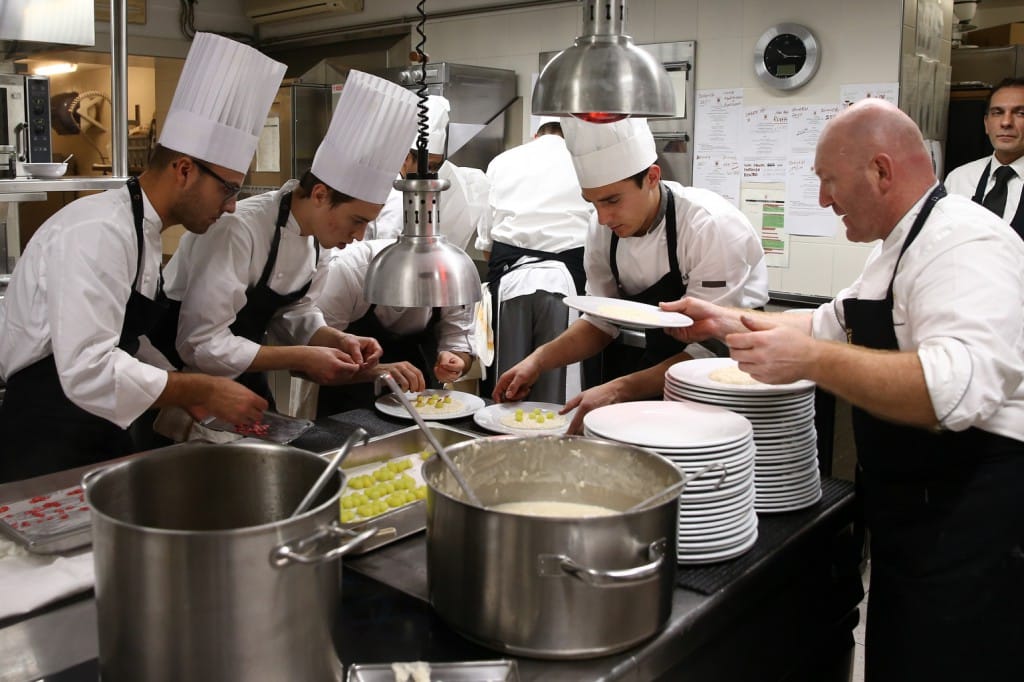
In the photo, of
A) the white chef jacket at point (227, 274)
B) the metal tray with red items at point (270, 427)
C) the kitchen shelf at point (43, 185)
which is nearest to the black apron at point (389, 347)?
the white chef jacket at point (227, 274)

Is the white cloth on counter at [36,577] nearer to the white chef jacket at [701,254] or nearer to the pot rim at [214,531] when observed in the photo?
the pot rim at [214,531]

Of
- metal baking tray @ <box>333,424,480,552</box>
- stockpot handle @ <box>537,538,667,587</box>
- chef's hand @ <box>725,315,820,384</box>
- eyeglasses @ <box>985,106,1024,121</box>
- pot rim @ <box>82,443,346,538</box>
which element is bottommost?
metal baking tray @ <box>333,424,480,552</box>

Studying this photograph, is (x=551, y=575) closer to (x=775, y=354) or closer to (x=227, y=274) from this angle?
(x=775, y=354)

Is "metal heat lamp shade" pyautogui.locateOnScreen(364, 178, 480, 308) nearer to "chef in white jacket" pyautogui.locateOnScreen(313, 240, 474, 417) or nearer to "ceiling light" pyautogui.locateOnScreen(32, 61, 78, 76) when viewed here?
"chef in white jacket" pyautogui.locateOnScreen(313, 240, 474, 417)

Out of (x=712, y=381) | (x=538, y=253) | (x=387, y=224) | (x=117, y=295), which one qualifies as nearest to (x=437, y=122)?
(x=387, y=224)

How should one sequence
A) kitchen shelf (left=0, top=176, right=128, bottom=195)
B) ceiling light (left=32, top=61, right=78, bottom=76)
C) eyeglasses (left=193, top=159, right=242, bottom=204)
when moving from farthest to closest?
ceiling light (left=32, top=61, right=78, bottom=76) < kitchen shelf (left=0, top=176, right=128, bottom=195) < eyeglasses (left=193, top=159, right=242, bottom=204)

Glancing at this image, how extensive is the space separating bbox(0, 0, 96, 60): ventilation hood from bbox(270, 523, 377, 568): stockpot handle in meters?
3.78

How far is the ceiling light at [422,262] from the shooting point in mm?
1987

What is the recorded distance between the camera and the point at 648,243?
2.93 m

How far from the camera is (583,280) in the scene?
198 inches

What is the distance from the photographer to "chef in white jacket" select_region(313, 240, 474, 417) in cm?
343

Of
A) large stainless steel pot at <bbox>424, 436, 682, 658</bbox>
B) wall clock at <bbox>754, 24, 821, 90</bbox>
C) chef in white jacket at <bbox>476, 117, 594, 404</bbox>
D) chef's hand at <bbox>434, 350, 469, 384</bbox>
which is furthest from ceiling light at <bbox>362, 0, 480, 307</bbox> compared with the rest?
wall clock at <bbox>754, 24, 821, 90</bbox>

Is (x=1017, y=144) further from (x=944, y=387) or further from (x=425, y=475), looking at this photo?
(x=425, y=475)

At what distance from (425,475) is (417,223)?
0.73 m
